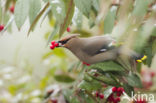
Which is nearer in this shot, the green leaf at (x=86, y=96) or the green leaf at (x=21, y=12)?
the green leaf at (x=21, y=12)

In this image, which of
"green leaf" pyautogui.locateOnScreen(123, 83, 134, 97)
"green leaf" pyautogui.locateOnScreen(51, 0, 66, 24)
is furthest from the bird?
"green leaf" pyautogui.locateOnScreen(51, 0, 66, 24)

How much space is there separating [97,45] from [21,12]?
0.99ft

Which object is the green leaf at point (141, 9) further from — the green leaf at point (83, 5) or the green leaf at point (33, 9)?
the green leaf at point (33, 9)

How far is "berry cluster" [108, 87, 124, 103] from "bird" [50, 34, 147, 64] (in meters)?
0.12

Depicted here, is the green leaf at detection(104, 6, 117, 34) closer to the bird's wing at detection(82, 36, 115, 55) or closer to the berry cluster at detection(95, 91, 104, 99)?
the bird's wing at detection(82, 36, 115, 55)

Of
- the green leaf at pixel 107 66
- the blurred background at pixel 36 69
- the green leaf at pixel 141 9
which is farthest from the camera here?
the blurred background at pixel 36 69

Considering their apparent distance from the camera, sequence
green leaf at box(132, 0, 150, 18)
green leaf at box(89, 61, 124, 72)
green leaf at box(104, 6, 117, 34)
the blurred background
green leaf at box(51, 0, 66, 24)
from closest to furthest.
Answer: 1. green leaf at box(132, 0, 150, 18)
2. green leaf at box(51, 0, 66, 24)
3. green leaf at box(89, 61, 124, 72)
4. green leaf at box(104, 6, 117, 34)
5. the blurred background

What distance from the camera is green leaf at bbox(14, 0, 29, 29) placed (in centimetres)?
66

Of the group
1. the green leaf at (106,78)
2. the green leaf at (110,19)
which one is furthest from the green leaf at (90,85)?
the green leaf at (110,19)

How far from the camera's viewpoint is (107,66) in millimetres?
801

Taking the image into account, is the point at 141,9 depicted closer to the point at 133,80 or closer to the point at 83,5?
the point at 83,5

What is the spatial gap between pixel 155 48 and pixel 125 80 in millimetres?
172

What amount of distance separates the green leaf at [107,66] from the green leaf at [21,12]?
0.30m

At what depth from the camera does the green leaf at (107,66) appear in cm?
79
